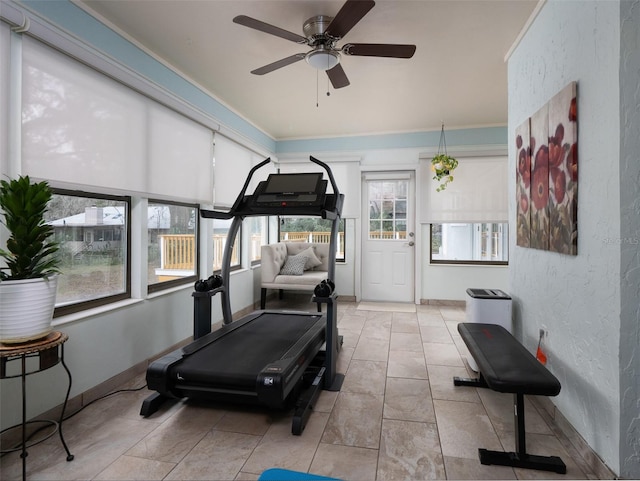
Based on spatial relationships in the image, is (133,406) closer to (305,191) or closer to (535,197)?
(305,191)

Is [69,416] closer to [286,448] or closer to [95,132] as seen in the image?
[286,448]

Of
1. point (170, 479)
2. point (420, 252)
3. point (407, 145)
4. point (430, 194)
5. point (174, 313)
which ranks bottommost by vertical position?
point (170, 479)

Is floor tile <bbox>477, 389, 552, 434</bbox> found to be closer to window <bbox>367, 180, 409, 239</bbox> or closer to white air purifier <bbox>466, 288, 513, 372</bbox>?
white air purifier <bbox>466, 288, 513, 372</bbox>

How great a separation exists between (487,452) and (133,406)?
2.20 metres

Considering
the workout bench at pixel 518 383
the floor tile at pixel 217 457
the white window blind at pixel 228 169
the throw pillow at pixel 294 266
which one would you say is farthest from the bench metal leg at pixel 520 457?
the throw pillow at pixel 294 266

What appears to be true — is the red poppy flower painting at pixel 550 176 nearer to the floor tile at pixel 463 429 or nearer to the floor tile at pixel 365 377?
the floor tile at pixel 463 429

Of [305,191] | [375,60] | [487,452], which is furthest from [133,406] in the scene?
[375,60]

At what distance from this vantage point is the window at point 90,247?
2.30m

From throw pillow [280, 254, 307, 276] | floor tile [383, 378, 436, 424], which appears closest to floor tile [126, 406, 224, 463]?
floor tile [383, 378, 436, 424]

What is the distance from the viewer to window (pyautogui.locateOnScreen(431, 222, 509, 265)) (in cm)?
524

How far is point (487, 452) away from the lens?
5.88 ft

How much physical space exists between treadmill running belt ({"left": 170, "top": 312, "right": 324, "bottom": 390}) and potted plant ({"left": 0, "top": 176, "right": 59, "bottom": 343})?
810 mm

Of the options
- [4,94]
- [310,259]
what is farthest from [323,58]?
[310,259]

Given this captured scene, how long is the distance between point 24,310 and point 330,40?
7.90ft
